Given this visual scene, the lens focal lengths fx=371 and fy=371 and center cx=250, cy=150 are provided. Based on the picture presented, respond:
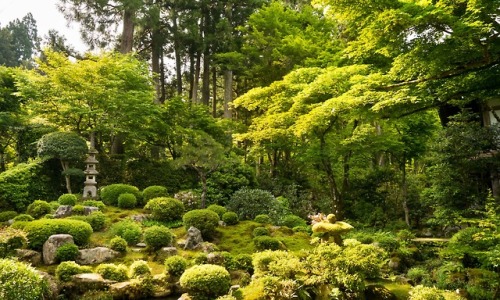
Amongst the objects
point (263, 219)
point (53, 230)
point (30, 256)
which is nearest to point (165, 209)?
point (263, 219)

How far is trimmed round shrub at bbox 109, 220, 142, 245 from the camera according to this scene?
360 inches

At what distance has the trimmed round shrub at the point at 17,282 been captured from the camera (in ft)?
16.5

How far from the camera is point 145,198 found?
38.9 ft

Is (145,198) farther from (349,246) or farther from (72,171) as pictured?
(349,246)

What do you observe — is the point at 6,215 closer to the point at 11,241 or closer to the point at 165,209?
the point at 11,241

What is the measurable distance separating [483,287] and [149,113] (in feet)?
36.0

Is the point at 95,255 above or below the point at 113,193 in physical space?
below

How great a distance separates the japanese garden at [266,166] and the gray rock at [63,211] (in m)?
0.04

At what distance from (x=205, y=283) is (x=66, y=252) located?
10.9 ft

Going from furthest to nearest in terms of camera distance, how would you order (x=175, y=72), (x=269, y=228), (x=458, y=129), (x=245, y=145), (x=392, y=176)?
(x=175, y=72) → (x=245, y=145) → (x=392, y=176) → (x=269, y=228) → (x=458, y=129)

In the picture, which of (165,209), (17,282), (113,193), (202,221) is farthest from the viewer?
(113,193)

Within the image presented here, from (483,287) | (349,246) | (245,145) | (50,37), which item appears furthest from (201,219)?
(50,37)

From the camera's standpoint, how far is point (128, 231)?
9.19 meters

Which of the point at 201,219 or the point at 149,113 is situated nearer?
the point at 201,219
